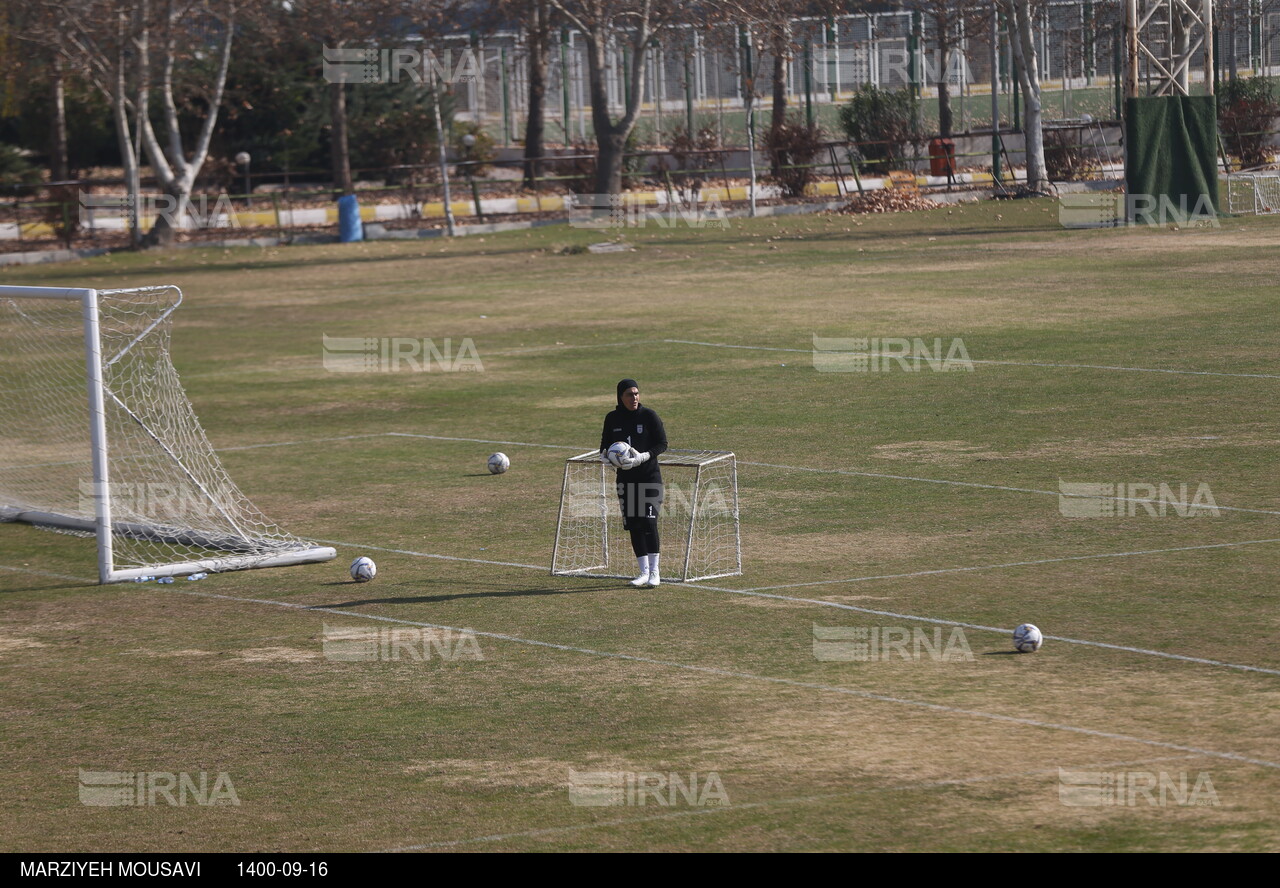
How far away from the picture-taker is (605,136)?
53125mm

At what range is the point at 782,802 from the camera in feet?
27.4

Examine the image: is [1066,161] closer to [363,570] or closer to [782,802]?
[363,570]

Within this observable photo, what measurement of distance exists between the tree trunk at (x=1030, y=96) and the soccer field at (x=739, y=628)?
2340cm

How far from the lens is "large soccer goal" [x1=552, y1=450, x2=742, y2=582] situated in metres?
13.4

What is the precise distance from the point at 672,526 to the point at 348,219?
1389 inches

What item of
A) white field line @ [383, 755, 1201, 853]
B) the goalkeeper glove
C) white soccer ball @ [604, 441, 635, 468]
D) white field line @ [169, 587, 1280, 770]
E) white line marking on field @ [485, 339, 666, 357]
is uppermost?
white line marking on field @ [485, 339, 666, 357]

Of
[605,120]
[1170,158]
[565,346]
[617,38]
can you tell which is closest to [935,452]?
[565,346]

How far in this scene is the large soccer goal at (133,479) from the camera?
1439 centimetres

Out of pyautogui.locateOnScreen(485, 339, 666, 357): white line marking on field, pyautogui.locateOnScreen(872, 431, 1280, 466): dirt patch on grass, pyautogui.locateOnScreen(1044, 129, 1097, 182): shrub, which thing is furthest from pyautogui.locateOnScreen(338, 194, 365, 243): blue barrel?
pyautogui.locateOnScreen(872, 431, 1280, 466): dirt patch on grass

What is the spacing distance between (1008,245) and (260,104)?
98.9 feet

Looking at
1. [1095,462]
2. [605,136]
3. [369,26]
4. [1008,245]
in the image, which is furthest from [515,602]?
[369,26]

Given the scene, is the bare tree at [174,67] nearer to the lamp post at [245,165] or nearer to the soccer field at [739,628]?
the lamp post at [245,165]

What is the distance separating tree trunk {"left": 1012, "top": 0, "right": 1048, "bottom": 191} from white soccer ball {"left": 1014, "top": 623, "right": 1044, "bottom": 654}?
39.0m

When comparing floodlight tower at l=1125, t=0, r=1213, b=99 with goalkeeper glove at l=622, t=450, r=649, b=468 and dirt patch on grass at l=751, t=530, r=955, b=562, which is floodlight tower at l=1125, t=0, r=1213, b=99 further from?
goalkeeper glove at l=622, t=450, r=649, b=468
